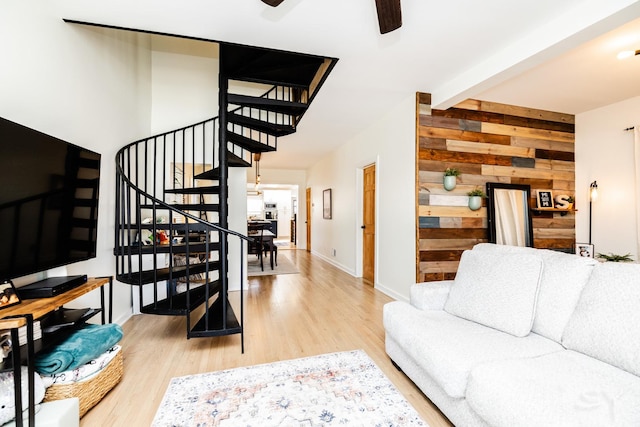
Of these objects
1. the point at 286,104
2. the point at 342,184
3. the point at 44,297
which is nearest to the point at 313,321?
the point at 44,297

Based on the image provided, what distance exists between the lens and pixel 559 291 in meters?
1.61

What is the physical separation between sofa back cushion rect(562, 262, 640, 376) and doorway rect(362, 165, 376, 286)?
3.10 meters

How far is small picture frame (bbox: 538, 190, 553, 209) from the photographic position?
13.0ft

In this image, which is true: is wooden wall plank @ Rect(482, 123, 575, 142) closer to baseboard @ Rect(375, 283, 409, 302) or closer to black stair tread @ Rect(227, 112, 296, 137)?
baseboard @ Rect(375, 283, 409, 302)

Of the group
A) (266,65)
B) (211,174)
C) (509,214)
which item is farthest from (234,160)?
(509,214)

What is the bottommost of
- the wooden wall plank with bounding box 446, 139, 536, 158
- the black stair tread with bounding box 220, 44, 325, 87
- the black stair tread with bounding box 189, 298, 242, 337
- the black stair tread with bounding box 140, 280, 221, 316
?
the black stair tread with bounding box 189, 298, 242, 337

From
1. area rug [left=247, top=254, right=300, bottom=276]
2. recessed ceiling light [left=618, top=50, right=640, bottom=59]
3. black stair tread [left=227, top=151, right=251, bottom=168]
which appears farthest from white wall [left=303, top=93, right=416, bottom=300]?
black stair tread [left=227, top=151, right=251, bottom=168]

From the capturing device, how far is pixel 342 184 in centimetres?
575

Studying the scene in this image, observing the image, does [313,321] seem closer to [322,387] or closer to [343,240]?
[322,387]

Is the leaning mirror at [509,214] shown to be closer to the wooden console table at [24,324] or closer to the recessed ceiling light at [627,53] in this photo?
the recessed ceiling light at [627,53]

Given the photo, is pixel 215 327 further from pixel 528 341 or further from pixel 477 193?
pixel 477 193

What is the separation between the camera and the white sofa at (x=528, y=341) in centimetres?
110

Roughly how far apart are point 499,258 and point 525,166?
2.76 meters

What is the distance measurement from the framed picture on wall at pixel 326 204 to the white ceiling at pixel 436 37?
3.18 metres
